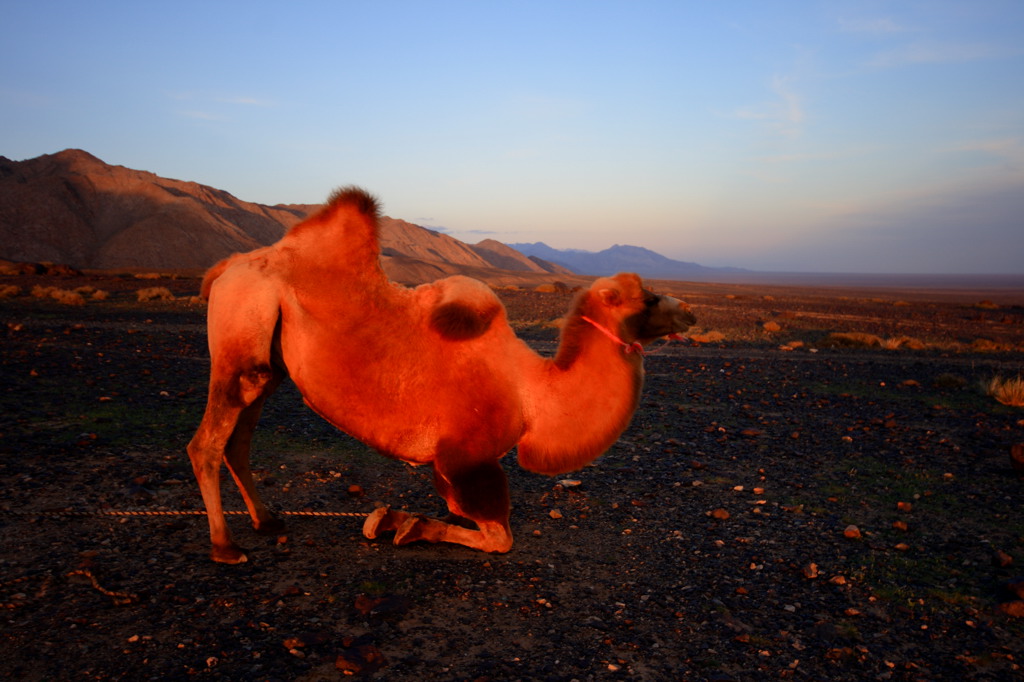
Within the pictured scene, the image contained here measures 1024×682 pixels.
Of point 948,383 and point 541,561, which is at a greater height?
point 948,383

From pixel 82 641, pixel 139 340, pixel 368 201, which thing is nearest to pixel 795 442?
pixel 368 201

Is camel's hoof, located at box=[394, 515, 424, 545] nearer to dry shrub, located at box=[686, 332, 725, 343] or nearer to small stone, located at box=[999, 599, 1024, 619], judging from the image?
small stone, located at box=[999, 599, 1024, 619]

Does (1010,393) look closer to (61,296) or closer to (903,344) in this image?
(903,344)

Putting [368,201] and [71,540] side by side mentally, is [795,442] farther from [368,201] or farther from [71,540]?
[71,540]

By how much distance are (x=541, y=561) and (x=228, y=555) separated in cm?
213

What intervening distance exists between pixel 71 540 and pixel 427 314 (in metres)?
2.89

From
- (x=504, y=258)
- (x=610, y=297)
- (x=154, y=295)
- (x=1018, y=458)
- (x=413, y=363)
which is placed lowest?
(x=1018, y=458)

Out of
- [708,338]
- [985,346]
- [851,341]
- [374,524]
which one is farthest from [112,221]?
[374,524]

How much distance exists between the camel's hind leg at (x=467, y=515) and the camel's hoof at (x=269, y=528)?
698 mm

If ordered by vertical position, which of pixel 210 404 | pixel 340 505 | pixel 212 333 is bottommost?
pixel 340 505

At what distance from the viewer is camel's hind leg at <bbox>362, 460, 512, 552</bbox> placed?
441cm

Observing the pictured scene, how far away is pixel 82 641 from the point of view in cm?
332

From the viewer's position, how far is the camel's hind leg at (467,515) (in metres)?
4.41

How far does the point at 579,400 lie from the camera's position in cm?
444
